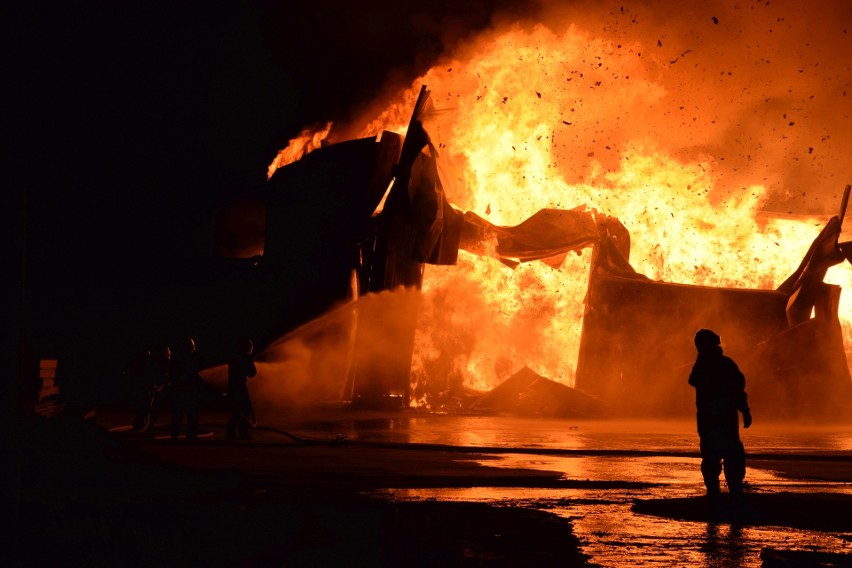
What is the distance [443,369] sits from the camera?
A: 85.4 ft

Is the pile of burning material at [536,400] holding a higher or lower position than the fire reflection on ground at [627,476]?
higher

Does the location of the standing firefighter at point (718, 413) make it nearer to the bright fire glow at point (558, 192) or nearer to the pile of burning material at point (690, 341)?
the pile of burning material at point (690, 341)

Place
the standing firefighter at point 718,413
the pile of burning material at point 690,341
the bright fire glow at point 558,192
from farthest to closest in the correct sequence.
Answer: the bright fire glow at point 558,192 → the pile of burning material at point 690,341 → the standing firefighter at point 718,413

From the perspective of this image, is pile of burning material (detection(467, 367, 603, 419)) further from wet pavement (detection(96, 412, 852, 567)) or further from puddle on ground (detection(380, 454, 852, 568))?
puddle on ground (detection(380, 454, 852, 568))

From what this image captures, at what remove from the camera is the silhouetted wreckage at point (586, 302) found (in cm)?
2384

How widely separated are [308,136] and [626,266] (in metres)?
8.70

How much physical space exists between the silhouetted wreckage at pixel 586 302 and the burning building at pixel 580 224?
52 millimetres

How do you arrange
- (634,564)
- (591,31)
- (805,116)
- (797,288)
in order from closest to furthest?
(634,564)
(797,288)
(591,31)
(805,116)

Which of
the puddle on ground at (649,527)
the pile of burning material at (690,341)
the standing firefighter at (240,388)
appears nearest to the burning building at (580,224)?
the pile of burning material at (690,341)

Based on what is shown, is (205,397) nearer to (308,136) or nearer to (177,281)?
(177,281)

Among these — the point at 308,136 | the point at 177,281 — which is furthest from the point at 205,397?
the point at 308,136

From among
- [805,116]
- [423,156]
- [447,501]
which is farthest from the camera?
[805,116]

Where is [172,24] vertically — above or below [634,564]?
above

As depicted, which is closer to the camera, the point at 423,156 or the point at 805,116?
the point at 423,156
